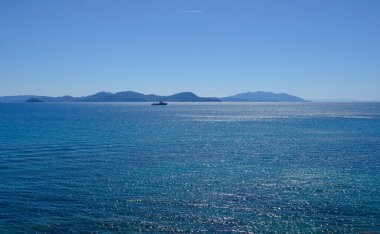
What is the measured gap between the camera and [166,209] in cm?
3625

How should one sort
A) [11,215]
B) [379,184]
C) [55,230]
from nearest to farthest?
[55,230], [11,215], [379,184]

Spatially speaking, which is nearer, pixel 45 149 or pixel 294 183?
pixel 294 183

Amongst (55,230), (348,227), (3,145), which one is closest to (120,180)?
(55,230)

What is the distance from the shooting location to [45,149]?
2859 inches

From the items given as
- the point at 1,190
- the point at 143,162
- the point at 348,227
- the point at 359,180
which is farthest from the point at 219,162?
the point at 1,190

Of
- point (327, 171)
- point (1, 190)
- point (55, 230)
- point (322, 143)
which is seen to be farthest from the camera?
point (322, 143)

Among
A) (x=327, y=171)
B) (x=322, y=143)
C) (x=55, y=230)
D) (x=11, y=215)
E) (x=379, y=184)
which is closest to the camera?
(x=55, y=230)

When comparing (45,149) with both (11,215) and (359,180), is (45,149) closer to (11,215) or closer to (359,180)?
(11,215)

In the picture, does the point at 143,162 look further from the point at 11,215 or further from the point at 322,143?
the point at 322,143

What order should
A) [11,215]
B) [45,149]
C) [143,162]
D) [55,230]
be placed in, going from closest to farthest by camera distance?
[55,230], [11,215], [143,162], [45,149]

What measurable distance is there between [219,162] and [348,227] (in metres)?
30.6

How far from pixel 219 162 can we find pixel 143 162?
13.6m

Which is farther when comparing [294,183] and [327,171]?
[327,171]

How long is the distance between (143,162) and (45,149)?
26.2m
